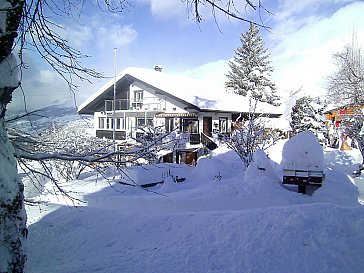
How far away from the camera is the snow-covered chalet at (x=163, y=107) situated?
23.4 metres

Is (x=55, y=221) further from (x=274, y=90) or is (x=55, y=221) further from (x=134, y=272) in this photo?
(x=274, y=90)

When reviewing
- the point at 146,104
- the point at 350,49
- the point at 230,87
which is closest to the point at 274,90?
the point at 230,87

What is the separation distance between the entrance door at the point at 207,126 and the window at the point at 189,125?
33.8 inches

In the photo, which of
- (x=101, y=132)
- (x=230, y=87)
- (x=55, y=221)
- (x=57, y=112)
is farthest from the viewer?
(x=230, y=87)

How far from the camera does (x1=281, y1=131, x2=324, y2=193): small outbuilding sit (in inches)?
359

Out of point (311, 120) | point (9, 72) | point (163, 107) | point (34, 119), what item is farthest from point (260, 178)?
point (311, 120)

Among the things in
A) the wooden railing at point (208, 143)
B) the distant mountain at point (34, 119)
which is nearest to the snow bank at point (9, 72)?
the distant mountain at point (34, 119)

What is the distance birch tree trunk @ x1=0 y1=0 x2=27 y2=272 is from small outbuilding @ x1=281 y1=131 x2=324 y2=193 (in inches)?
327

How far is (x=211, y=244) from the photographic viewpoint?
435 cm

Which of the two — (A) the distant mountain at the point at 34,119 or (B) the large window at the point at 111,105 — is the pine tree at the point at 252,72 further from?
(A) the distant mountain at the point at 34,119

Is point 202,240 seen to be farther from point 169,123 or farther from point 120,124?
point 120,124

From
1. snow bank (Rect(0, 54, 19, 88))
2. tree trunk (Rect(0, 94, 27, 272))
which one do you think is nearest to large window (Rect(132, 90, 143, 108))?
snow bank (Rect(0, 54, 19, 88))

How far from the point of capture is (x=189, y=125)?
2455cm

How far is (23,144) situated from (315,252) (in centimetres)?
462
